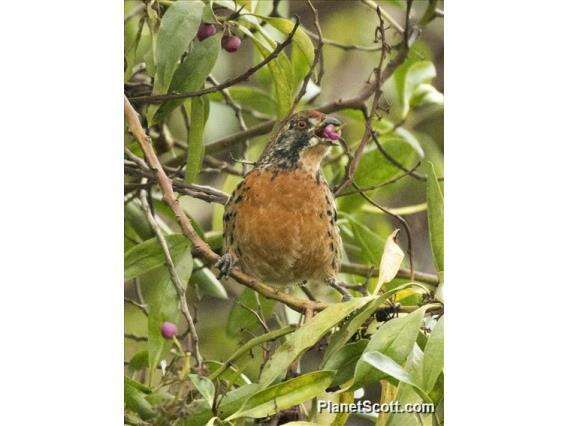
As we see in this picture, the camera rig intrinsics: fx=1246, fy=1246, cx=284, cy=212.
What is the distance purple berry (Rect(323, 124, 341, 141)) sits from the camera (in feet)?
7.03

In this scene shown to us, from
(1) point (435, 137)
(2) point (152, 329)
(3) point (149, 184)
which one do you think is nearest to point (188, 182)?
(3) point (149, 184)

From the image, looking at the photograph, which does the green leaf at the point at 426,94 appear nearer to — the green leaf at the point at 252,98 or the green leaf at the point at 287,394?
the green leaf at the point at 252,98

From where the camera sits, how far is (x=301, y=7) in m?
2.17

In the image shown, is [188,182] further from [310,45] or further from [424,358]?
[424,358]

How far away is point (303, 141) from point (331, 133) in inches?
2.1

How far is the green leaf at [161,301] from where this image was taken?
82.0 inches

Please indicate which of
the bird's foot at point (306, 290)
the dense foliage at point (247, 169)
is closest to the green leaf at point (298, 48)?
the dense foliage at point (247, 169)

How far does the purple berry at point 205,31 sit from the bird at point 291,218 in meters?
0.20

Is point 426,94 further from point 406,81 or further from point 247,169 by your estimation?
point 247,169

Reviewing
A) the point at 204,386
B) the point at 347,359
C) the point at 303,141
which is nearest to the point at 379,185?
the point at 303,141

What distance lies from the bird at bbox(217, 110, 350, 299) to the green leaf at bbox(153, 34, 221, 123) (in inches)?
7.1

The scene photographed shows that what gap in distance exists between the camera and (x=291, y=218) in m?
2.13

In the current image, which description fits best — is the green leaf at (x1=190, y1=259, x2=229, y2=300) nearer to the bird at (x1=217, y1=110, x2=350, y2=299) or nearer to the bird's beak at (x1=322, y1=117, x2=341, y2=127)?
the bird at (x1=217, y1=110, x2=350, y2=299)

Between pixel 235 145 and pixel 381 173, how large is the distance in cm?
27
